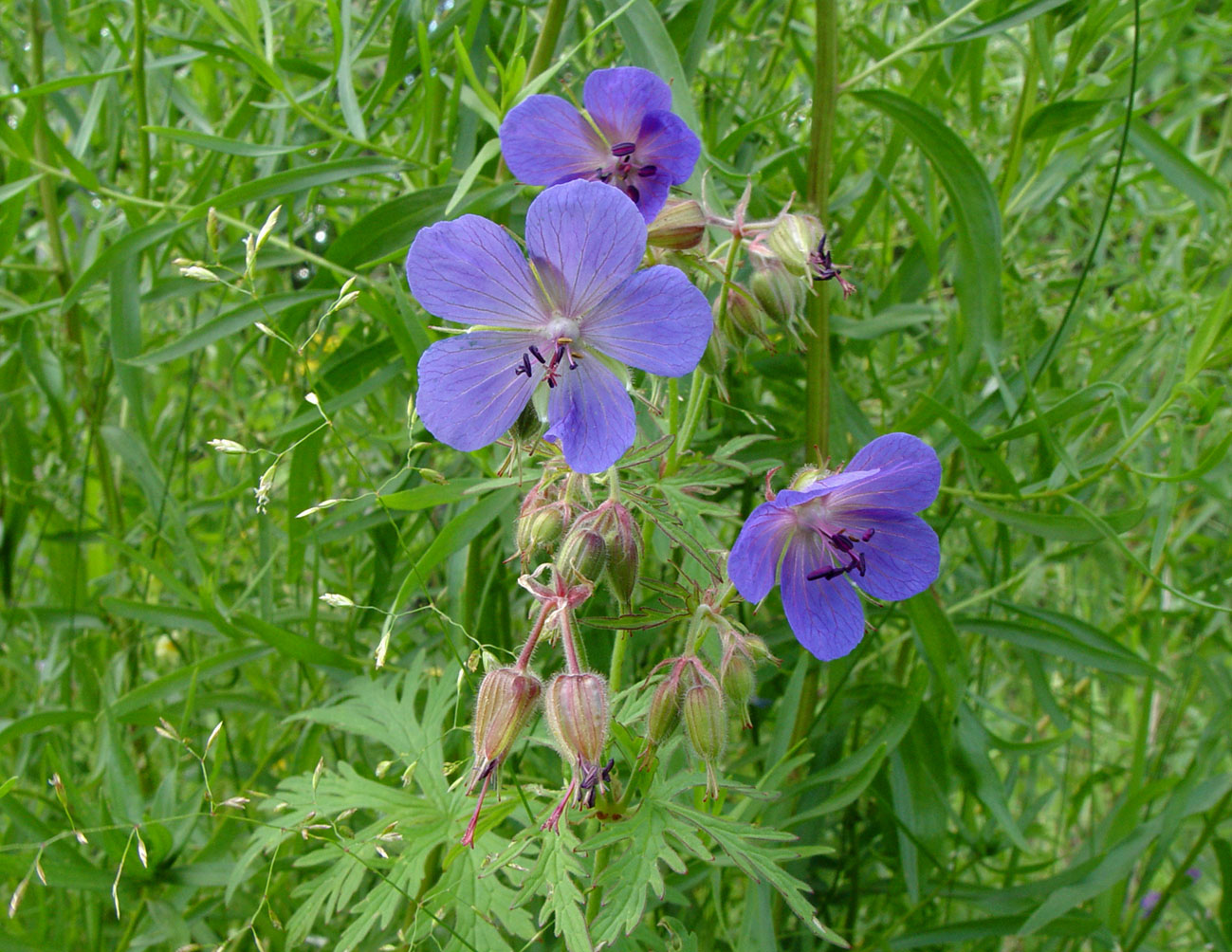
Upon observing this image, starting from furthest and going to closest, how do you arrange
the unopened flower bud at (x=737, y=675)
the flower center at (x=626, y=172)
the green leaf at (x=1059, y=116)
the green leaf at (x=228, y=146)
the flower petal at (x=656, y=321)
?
the green leaf at (x=1059, y=116), the green leaf at (x=228, y=146), the flower center at (x=626, y=172), the unopened flower bud at (x=737, y=675), the flower petal at (x=656, y=321)

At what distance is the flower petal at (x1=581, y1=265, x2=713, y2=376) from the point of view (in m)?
0.78

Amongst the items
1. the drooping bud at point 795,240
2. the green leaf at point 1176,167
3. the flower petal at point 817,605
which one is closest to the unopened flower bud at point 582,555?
the flower petal at point 817,605

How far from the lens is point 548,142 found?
3.26ft

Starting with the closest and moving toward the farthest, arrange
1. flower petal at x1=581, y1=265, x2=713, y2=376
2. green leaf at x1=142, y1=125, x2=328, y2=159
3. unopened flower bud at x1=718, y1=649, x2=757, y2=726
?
flower petal at x1=581, y1=265, x2=713, y2=376 < unopened flower bud at x1=718, y1=649, x2=757, y2=726 < green leaf at x1=142, y1=125, x2=328, y2=159

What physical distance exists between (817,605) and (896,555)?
0.10 m

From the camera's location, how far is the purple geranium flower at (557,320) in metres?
0.80

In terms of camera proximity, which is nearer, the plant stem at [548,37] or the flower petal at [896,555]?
the flower petal at [896,555]

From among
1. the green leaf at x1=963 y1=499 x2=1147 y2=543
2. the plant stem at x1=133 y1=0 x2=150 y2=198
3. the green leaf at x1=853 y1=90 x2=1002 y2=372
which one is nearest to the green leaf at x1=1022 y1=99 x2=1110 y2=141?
the green leaf at x1=853 y1=90 x2=1002 y2=372

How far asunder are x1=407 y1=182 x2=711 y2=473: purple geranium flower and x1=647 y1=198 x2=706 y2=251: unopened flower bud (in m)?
0.09

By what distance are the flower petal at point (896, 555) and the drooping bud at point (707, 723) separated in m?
0.24

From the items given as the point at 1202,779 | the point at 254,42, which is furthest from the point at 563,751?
the point at 1202,779

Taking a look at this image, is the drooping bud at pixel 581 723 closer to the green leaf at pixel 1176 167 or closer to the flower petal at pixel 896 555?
the flower petal at pixel 896 555

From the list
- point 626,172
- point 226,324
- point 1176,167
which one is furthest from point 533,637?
point 1176,167

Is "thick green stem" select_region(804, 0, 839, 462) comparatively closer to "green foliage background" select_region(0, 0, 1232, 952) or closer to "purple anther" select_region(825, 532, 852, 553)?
"green foliage background" select_region(0, 0, 1232, 952)
